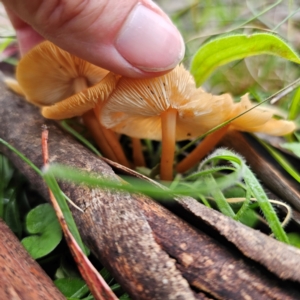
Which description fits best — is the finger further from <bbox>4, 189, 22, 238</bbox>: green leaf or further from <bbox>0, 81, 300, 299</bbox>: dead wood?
<bbox>0, 81, 300, 299</bbox>: dead wood

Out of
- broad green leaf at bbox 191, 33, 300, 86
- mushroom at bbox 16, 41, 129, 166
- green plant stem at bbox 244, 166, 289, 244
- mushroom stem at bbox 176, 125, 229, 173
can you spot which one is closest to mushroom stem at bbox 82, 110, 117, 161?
mushroom at bbox 16, 41, 129, 166

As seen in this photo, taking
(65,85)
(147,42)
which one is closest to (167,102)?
(147,42)

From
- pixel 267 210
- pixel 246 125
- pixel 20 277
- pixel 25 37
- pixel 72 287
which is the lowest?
pixel 72 287

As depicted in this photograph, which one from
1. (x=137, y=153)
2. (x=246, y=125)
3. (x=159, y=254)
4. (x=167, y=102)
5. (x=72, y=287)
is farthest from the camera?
(x=137, y=153)

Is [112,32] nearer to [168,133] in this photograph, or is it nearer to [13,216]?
[168,133]

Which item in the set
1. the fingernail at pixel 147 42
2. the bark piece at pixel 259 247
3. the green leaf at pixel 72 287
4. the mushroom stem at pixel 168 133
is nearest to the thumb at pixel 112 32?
the fingernail at pixel 147 42
